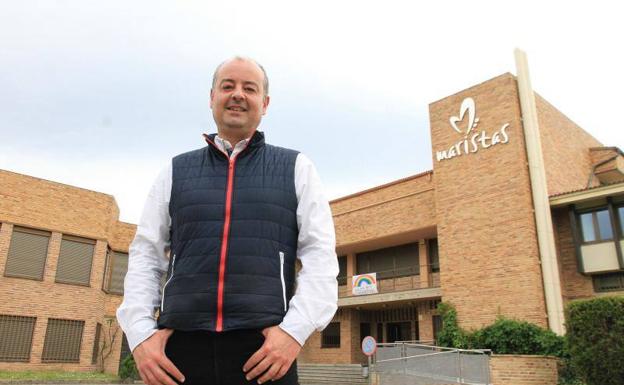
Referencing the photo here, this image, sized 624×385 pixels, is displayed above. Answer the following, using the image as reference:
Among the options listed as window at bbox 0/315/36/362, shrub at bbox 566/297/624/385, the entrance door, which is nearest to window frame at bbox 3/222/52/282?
window at bbox 0/315/36/362

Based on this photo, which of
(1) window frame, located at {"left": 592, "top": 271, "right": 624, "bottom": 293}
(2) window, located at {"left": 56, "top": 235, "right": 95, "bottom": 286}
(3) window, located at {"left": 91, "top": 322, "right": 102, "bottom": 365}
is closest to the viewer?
(1) window frame, located at {"left": 592, "top": 271, "right": 624, "bottom": 293}

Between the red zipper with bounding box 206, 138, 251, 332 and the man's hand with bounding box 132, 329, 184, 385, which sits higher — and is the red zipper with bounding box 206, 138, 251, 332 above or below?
above

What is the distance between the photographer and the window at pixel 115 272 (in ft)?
82.9

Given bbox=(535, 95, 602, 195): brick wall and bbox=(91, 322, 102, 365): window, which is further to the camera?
bbox=(91, 322, 102, 365): window

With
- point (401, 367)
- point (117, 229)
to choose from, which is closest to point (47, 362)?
point (117, 229)

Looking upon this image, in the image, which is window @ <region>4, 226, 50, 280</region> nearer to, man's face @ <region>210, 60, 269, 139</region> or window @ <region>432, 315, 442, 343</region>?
window @ <region>432, 315, 442, 343</region>

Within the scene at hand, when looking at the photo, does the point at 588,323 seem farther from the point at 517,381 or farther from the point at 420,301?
the point at 420,301

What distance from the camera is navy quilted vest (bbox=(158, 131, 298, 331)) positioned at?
1911mm

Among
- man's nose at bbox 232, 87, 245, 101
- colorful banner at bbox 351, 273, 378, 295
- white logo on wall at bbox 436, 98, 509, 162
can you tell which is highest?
white logo on wall at bbox 436, 98, 509, 162

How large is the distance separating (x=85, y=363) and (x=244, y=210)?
23.4 metres

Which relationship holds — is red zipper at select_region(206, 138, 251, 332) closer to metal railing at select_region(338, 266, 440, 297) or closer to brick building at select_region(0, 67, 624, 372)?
brick building at select_region(0, 67, 624, 372)

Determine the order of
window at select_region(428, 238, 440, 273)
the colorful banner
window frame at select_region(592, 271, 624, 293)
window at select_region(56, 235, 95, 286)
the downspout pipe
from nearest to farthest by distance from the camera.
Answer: the downspout pipe
window frame at select_region(592, 271, 624, 293)
window at select_region(56, 235, 95, 286)
window at select_region(428, 238, 440, 273)
the colorful banner

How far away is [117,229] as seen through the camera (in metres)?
26.2

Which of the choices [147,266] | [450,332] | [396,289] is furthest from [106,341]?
[147,266]
